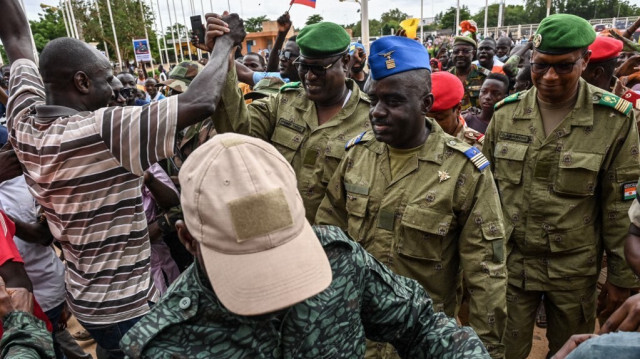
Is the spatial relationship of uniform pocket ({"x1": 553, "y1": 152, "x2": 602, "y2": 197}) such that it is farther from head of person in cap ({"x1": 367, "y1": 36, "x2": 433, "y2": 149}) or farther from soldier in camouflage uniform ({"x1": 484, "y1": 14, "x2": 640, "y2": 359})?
head of person in cap ({"x1": 367, "y1": 36, "x2": 433, "y2": 149})

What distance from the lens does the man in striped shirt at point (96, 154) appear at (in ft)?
5.68

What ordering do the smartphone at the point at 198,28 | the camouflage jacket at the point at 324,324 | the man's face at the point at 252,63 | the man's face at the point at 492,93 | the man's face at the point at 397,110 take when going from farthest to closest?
the man's face at the point at 252,63 → the man's face at the point at 492,93 → the smartphone at the point at 198,28 → the man's face at the point at 397,110 → the camouflage jacket at the point at 324,324

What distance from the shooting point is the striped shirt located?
1723 mm

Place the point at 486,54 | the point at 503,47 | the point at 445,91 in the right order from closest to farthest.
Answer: the point at 445,91
the point at 486,54
the point at 503,47

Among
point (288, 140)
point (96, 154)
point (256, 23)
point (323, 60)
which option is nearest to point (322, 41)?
point (323, 60)

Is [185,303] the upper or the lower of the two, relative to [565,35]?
lower

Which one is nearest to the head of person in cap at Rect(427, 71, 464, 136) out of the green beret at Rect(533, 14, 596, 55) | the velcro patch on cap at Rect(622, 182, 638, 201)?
the green beret at Rect(533, 14, 596, 55)

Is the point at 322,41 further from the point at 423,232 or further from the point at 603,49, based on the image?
the point at 603,49

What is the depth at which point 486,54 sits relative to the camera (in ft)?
22.1

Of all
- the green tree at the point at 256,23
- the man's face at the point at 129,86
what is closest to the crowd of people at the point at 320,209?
the man's face at the point at 129,86

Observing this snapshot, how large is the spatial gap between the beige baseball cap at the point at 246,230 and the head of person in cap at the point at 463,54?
217 inches

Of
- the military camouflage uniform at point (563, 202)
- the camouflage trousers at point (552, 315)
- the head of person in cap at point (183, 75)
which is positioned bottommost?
the camouflage trousers at point (552, 315)

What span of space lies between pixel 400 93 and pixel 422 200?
21.4 inches

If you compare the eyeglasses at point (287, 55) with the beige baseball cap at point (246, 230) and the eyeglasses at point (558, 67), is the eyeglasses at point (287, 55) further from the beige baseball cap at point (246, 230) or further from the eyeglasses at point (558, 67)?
the beige baseball cap at point (246, 230)
